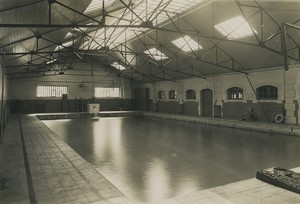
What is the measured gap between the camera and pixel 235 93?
A: 535 inches

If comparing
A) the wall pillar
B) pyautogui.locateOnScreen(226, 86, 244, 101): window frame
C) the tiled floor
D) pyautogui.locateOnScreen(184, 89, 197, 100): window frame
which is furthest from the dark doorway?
the tiled floor

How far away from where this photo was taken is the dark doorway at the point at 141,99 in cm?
2186

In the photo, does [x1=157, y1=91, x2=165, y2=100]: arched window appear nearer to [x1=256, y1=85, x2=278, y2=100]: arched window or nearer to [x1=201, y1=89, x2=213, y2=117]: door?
[x1=201, y1=89, x2=213, y2=117]: door

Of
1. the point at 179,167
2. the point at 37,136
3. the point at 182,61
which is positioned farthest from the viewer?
the point at 182,61

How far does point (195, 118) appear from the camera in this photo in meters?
14.8

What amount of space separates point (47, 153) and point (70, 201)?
3076 millimetres

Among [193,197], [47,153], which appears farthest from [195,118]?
[193,197]

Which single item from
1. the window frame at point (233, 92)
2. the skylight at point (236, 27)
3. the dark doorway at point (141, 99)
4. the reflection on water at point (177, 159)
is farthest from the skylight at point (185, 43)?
the dark doorway at point (141, 99)

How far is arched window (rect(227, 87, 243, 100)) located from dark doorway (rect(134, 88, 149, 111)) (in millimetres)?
9342

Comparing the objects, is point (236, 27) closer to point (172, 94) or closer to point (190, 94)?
point (190, 94)

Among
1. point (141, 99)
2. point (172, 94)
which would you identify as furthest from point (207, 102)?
point (141, 99)

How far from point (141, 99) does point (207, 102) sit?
8436mm

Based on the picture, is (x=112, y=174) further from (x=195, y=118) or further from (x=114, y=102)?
(x=114, y=102)

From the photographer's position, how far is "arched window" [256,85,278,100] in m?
11.4
